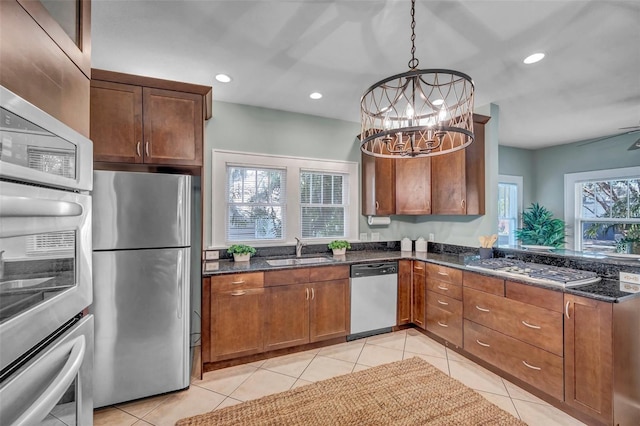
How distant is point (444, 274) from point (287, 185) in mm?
2023

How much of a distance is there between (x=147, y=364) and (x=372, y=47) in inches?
114

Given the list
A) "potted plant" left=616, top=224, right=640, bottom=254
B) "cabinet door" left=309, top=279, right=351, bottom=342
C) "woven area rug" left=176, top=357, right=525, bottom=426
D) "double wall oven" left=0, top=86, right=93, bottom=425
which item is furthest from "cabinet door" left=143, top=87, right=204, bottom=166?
"potted plant" left=616, top=224, right=640, bottom=254

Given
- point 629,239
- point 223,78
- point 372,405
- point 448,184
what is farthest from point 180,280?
point 629,239

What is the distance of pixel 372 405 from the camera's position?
2.14m

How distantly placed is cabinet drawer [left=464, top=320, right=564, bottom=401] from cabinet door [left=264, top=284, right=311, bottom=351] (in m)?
1.57

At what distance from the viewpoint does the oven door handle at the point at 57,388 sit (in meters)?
0.62

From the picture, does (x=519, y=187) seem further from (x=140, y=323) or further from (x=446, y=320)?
(x=140, y=323)

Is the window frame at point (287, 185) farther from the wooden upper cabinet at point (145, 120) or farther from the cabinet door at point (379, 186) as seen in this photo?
the wooden upper cabinet at point (145, 120)

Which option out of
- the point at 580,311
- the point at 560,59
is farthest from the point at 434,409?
the point at 560,59

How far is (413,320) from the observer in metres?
3.48

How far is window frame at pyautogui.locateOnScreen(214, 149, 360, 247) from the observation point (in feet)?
10.7

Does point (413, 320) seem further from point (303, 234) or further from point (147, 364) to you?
point (147, 364)

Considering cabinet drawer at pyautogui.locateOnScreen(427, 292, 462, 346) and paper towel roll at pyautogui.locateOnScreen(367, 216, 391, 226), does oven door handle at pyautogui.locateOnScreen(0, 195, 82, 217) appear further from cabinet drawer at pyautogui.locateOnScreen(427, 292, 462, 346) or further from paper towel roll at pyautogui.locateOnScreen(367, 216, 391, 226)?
paper towel roll at pyautogui.locateOnScreen(367, 216, 391, 226)

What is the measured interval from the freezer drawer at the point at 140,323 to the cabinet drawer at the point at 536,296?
2599 mm
